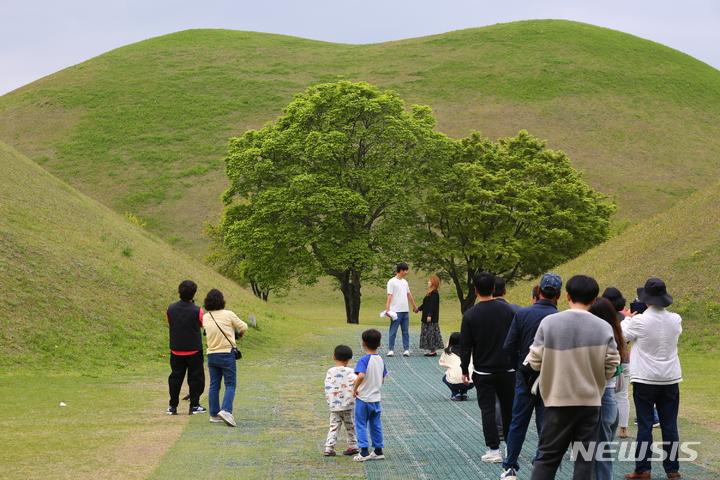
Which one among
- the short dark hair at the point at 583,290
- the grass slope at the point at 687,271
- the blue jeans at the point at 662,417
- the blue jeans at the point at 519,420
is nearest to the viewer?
the short dark hair at the point at 583,290

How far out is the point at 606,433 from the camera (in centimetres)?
625

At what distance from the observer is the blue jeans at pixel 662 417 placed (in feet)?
23.7

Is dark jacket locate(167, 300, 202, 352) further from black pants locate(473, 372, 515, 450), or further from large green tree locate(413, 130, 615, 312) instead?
large green tree locate(413, 130, 615, 312)

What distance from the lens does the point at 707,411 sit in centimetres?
1127

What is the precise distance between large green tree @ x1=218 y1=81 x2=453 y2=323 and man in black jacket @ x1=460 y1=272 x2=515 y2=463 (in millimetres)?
27509

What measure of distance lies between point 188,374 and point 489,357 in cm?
532

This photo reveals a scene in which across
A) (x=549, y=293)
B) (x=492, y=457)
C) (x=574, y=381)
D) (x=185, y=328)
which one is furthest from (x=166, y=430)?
(x=574, y=381)

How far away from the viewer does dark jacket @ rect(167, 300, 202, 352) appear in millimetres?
11016

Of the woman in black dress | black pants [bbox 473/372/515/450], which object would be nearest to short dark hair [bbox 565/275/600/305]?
black pants [bbox 473/372/515/450]

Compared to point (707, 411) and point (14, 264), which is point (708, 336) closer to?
point (707, 411)

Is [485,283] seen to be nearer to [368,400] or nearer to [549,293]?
[549,293]

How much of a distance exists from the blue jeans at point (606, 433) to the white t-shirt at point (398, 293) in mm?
10930

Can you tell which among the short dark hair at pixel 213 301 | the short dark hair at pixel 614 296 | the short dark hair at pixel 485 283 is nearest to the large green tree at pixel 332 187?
the short dark hair at pixel 213 301

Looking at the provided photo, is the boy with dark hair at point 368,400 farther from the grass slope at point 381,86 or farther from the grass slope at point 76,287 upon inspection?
the grass slope at point 381,86
